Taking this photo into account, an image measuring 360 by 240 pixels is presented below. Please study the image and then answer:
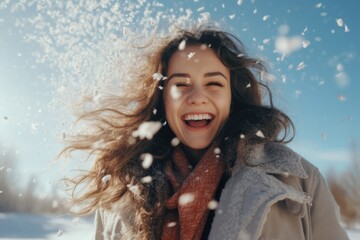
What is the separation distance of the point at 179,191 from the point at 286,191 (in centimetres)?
60

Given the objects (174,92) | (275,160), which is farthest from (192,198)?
(174,92)

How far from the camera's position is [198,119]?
2674 mm

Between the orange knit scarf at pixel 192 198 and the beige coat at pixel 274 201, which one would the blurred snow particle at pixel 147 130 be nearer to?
the orange knit scarf at pixel 192 198

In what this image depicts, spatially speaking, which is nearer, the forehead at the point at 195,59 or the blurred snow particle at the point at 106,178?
the forehead at the point at 195,59

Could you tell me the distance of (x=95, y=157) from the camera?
10.3 ft

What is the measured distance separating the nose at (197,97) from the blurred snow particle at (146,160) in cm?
50

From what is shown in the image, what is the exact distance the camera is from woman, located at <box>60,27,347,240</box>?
7.74 feet

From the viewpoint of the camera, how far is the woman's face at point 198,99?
2.64m

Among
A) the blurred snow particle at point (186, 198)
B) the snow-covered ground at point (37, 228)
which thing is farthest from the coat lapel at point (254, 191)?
the snow-covered ground at point (37, 228)

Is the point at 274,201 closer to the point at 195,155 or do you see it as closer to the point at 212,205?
the point at 212,205

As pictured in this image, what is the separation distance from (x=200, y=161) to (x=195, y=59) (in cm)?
63

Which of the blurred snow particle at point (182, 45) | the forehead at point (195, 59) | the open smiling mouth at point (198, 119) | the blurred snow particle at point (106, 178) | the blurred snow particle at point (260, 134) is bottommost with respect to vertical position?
the blurred snow particle at point (106, 178)

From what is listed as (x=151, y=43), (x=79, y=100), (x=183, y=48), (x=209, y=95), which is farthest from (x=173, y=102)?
(x=79, y=100)

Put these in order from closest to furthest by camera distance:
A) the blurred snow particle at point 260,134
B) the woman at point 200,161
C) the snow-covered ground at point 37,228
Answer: the woman at point 200,161, the blurred snow particle at point 260,134, the snow-covered ground at point 37,228
